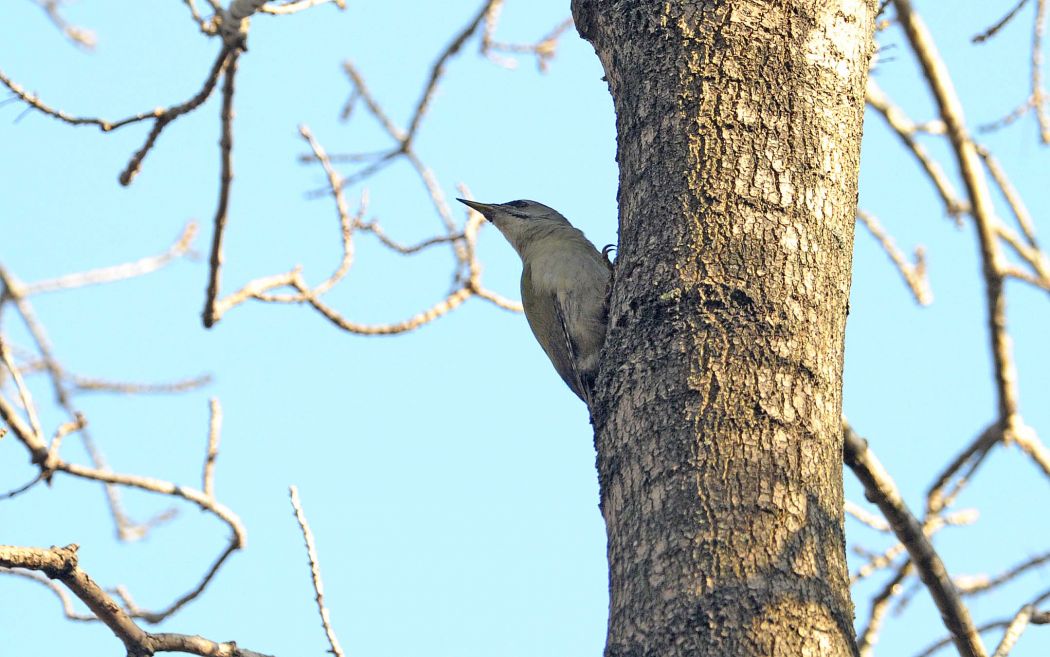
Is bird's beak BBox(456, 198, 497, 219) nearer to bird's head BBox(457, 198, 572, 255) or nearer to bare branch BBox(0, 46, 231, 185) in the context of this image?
bird's head BBox(457, 198, 572, 255)

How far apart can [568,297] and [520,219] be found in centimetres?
157

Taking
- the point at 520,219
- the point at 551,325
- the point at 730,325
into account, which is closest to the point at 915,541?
the point at 730,325

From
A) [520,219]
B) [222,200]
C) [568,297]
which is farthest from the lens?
[520,219]

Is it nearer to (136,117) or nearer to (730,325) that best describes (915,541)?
(730,325)

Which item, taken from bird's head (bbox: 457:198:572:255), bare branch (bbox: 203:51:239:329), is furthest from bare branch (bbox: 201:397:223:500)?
bird's head (bbox: 457:198:572:255)

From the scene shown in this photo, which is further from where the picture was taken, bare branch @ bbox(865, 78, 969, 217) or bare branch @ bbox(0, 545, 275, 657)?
bare branch @ bbox(865, 78, 969, 217)

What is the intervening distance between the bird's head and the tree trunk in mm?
2983

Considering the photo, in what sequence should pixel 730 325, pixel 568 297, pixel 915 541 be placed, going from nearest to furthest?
1. pixel 730 325
2. pixel 915 541
3. pixel 568 297

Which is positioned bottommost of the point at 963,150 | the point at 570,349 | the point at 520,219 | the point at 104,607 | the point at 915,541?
the point at 104,607

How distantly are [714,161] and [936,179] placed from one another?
2032 mm

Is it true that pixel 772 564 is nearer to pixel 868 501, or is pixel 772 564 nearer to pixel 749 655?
pixel 749 655

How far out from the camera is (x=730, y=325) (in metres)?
2.53

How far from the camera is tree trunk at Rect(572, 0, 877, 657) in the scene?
223 cm

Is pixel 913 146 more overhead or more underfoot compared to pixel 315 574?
more overhead
